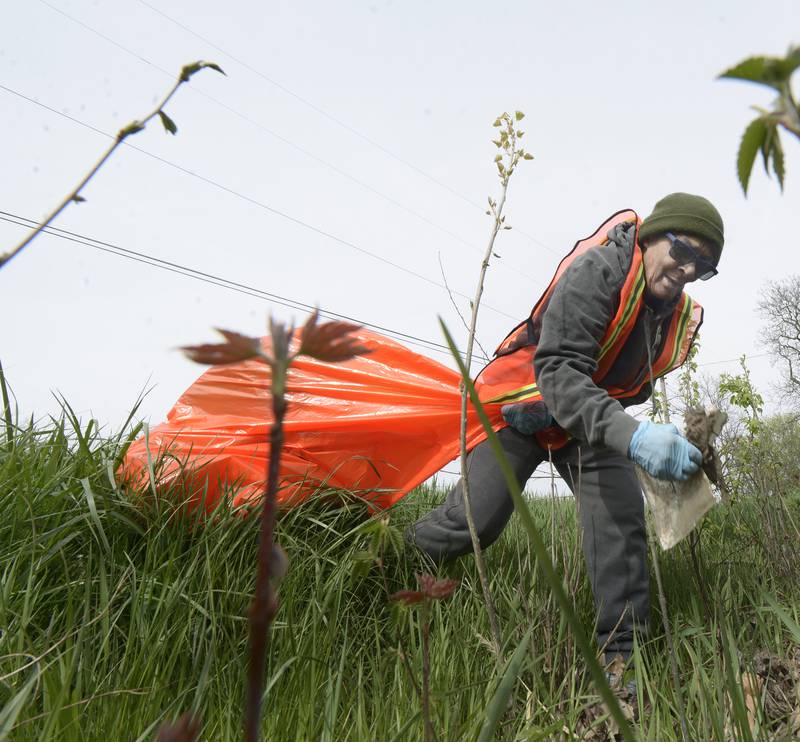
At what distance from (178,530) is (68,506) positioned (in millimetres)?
294

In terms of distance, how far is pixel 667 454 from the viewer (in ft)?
6.86

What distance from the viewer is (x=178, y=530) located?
201 centimetres

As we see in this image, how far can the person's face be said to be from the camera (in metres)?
2.44

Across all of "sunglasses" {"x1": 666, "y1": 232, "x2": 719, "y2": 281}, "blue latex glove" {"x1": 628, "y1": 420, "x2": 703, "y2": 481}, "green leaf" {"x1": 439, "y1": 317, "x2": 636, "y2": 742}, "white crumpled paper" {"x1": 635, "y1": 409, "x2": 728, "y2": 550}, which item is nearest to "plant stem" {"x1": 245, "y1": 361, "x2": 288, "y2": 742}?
"green leaf" {"x1": 439, "y1": 317, "x2": 636, "y2": 742}

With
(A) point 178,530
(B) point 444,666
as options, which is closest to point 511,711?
(B) point 444,666

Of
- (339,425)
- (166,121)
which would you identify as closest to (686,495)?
(339,425)

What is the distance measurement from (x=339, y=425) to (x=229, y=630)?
866 mm

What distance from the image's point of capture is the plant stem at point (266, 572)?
20 centimetres

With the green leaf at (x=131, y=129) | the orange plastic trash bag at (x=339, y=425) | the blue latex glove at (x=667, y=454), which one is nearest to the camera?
the green leaf at (x=131, y=129)

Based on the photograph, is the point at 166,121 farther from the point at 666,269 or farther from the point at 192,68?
the point at 666,269

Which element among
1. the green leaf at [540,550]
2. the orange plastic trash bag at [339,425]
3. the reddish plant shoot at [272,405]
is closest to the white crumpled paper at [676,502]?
the orange plastic trash bag at [339,425]

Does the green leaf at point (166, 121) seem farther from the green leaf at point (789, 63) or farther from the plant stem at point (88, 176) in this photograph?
the green leaf at point (789, 63)

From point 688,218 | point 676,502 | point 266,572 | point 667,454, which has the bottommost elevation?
point 676,502

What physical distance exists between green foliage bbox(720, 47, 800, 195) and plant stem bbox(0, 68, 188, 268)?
337 mm
